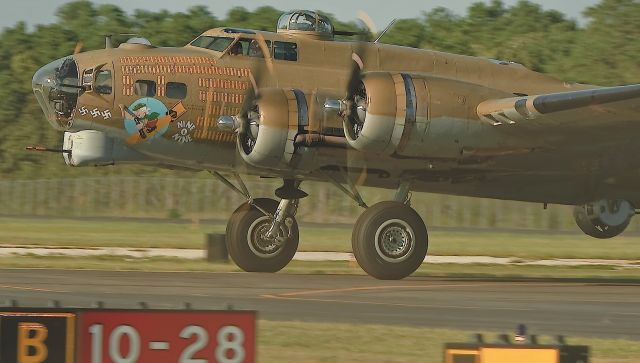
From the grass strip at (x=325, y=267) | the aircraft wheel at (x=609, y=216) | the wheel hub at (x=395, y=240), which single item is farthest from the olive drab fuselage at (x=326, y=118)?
the grass strip at (x=325, y=267)

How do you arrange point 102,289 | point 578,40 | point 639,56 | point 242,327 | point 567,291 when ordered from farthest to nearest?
point 578,40, point 639,56, point 567,291, point 102,289, point 242,327

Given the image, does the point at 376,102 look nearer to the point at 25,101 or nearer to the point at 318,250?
the point at 318,250

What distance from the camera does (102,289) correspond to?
20.9m

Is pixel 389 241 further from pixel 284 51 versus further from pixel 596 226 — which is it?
pixel 596 226

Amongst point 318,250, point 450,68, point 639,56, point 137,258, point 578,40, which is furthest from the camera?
point 578,40

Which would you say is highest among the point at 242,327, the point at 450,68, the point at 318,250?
the point at 450,68

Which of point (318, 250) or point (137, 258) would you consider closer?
point (137, 258)

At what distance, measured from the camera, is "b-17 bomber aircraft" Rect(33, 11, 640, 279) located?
21750 millimetres

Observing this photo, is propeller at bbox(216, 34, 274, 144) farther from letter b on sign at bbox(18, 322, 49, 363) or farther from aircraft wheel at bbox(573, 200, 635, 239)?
letter b on sign at bbox(18, 322, 49, 363)

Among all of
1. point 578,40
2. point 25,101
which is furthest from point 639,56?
point 25,101

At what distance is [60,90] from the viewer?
22.6 m

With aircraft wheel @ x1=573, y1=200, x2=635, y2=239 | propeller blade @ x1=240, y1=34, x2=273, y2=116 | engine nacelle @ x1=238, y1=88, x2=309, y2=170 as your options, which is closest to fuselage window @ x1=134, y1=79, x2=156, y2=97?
propeller blade @ x1=240, y1=34, x2=273, y2=116

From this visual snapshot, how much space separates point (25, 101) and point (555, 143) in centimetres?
5046

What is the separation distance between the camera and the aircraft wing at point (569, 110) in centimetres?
2105
